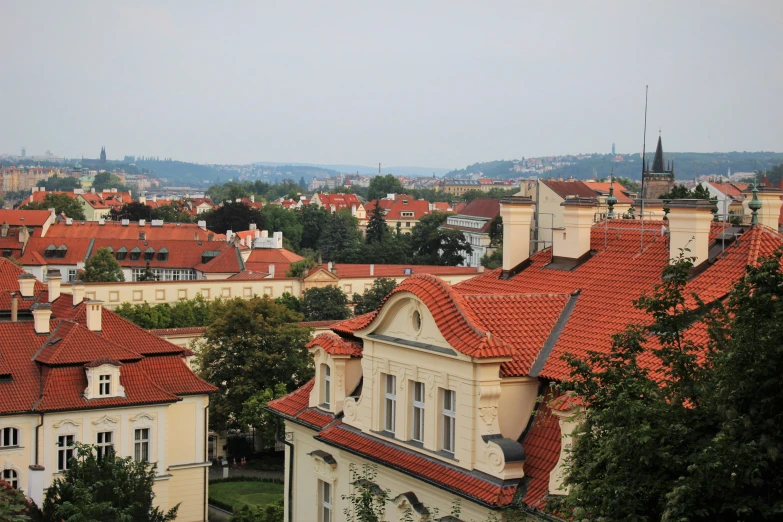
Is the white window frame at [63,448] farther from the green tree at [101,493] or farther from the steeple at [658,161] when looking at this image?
the steeple at [658,161]

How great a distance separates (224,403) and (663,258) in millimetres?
37189

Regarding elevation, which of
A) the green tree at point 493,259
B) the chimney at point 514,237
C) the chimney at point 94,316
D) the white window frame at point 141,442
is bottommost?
the green tree at point 493,259

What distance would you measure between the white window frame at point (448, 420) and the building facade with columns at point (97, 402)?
640 inches

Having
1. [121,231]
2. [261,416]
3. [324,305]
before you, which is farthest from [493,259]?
[261,416]

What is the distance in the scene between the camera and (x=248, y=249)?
11919cm

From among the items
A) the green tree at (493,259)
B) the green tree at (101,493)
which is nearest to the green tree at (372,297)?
the green tree at (493,259)

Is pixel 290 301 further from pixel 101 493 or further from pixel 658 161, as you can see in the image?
pixel 658 161

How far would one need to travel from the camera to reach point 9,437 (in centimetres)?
3634

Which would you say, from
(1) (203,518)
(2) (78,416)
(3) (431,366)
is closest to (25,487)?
(2) (78,416)

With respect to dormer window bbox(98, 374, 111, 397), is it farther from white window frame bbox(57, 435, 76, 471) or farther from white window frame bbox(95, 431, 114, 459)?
white window frame bbox(57, 435, 76, 471)

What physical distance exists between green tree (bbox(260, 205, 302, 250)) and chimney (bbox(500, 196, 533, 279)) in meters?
136

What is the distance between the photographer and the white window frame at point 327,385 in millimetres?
24219

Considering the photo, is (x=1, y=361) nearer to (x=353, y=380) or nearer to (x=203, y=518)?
(x=203, y=518)

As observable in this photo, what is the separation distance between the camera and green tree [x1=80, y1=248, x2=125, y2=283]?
9488cm
